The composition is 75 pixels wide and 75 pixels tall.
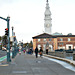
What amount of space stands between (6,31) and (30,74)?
40.8 ft

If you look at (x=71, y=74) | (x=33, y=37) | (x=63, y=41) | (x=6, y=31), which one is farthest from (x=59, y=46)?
(x=71, y=74)

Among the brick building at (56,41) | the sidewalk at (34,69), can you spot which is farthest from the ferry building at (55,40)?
the sidewalk at (34,69)

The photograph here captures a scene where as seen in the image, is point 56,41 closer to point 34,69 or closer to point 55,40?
point 55,40

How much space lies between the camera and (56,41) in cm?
14512

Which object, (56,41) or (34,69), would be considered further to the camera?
(56,41)

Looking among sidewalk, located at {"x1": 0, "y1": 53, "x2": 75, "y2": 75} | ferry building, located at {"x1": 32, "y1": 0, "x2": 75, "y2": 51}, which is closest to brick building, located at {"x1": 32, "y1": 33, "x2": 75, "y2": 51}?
ferry building, located at {"x1": 32, "y1": 0, "x2": 75, "y2": 51}

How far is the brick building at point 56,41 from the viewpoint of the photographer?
144 m

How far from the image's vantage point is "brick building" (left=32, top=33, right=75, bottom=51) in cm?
14360

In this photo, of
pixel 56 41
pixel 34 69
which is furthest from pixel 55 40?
pixel 34 69

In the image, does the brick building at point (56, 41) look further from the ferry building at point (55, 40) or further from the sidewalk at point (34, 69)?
the sidewalk at point (34, 69)

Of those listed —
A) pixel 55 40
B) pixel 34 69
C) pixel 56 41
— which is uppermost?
pixel 55 40

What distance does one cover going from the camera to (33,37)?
14650 centimetres

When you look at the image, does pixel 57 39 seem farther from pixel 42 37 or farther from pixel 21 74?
pixel 21 74

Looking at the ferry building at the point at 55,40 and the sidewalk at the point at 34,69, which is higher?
the ferry building at the point at 55,40
